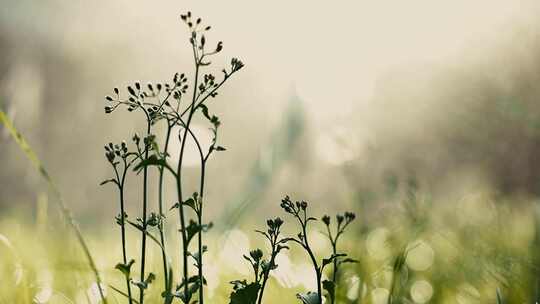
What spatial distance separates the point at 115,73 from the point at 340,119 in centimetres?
713

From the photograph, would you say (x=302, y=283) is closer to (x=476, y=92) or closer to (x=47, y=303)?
(x=47, y=303)

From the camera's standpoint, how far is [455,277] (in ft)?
9.72

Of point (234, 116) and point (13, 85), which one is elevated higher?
point (234, 116)

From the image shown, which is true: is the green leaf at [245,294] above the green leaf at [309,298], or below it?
above

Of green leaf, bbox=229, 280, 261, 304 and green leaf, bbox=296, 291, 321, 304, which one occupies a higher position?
green leaf, bbox=229, 280, 261, 304

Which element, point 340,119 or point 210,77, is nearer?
point 210,77

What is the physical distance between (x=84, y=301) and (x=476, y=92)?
15.4 ft

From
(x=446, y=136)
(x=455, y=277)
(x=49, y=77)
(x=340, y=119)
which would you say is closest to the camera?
(x=455, y=277)

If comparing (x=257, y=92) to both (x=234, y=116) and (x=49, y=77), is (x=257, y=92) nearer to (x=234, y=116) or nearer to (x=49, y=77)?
(x=234, y=116)

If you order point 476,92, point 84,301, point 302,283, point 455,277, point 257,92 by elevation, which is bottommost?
point 455,277

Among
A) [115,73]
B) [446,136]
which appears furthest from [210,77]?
[115,73]

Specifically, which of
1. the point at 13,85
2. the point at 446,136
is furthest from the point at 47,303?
the point at 446,136

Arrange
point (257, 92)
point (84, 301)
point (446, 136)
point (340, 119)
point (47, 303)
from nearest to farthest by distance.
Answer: point (47, 303)
point (84, 301)
point (340, 119)
point (446, 136)
point (257, 92)

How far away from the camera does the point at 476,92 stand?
595 cm
